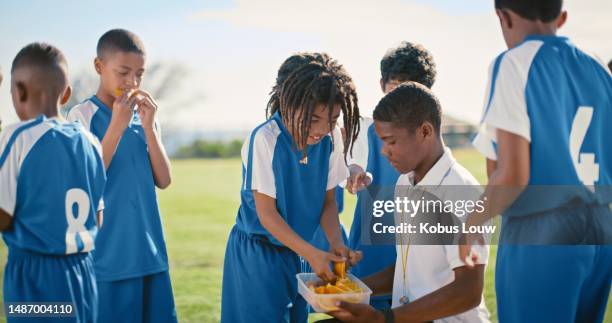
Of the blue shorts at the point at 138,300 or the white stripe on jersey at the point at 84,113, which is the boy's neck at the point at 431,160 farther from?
the white stripe on jersey at the point at 84,113

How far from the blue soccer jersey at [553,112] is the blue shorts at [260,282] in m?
1.09

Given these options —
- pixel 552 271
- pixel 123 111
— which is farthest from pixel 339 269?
pixel 123 111

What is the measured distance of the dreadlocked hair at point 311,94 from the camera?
114 inches

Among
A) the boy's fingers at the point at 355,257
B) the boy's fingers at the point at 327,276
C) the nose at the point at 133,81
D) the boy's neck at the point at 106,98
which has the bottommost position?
the boy's fingers at the point at 327,276

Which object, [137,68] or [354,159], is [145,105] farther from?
[354,159]

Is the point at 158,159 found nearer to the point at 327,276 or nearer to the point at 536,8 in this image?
the point at 327,276

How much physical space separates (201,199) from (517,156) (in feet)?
55.9

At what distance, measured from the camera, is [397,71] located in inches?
152

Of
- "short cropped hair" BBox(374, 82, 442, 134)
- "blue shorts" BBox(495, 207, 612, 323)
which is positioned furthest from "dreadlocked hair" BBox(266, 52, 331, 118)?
"blue shorts" BBox(495, 207, 612, 323)

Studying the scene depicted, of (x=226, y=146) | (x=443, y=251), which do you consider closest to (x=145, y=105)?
(x=443, y=251)

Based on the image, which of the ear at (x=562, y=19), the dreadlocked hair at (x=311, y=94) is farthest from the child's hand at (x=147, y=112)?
the ear at (x=562, y=19)

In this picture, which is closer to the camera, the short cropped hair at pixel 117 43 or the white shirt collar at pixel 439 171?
the white shirt collar at pixel 439 171

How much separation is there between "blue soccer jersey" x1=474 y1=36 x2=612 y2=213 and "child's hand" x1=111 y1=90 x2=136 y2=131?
1.80 m

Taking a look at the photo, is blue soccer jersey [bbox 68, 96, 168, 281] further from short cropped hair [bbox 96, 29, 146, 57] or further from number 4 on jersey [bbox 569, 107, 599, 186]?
number 4 on jersey [bbox 569, 107, 599, 186]
